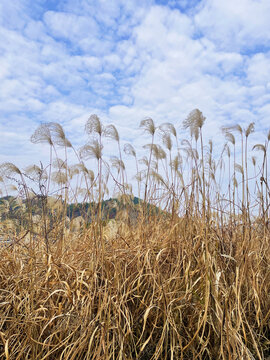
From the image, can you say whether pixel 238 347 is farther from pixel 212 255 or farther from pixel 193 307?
pixel 212 255

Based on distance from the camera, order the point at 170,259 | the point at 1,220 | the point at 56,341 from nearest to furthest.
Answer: the point at 56,341
the point at 170,259
the point at 1,220

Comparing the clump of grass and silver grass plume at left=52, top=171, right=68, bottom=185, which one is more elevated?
silver grass plume at left=52, top=171, right=68, bottom=185

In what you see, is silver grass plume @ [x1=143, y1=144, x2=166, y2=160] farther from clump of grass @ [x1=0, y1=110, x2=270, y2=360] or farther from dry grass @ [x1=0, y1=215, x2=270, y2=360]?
dry grass @ [x1=0, y1=215, x2=270, y2=360]

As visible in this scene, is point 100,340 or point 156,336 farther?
point 156,336

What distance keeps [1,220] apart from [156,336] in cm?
256

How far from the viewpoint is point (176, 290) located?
210cm

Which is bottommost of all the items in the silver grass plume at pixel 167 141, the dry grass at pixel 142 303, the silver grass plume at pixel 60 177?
the dry grass at pixel 142 303

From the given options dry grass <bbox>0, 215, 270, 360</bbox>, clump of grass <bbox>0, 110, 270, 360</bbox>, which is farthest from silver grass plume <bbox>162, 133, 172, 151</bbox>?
dry grass <bbox>0, 215, 270, 360</bbox>

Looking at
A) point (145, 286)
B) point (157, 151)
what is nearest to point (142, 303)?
point (145, 286)

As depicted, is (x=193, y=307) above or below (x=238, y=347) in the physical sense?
above

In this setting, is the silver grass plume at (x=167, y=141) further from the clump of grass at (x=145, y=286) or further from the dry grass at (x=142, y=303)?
the dry grass at (x=142, y=303)

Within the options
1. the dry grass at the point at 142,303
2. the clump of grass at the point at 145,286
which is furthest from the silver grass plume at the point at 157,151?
the dry grass at the point at 142,303

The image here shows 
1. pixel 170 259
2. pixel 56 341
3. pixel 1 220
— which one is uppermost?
pixel 1 220

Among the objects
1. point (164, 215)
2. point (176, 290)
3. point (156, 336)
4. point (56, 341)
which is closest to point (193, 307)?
point (176, 290)
